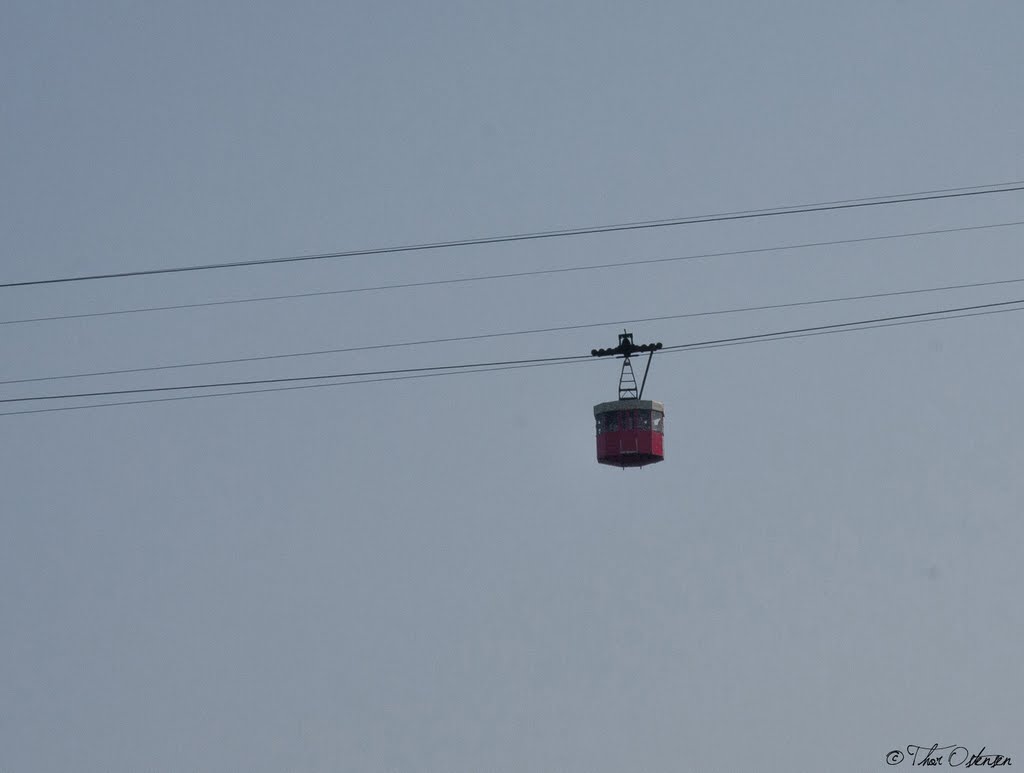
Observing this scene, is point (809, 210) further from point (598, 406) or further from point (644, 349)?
point (598, 406)

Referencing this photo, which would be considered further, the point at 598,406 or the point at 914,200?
the point at 598,406

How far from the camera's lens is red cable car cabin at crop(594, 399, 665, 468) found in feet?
141

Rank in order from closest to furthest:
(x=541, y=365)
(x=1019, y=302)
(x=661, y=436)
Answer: (x=1019, y=302), (x=541, y=365), (x=661, y=436)

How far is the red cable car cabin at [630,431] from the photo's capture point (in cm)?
4309

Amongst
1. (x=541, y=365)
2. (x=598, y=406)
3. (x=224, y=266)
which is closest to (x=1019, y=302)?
(x=541, y=365)

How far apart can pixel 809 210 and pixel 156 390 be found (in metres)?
14.2

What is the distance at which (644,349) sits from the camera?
34781 millimetres

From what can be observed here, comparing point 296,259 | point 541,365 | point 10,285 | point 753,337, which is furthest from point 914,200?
point 10,285

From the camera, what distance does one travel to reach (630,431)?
141 feet

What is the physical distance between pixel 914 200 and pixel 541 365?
855 centimetres

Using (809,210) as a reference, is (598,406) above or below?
below

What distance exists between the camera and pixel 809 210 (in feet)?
123

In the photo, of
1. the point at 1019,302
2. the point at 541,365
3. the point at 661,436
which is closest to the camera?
the point at 1019,302

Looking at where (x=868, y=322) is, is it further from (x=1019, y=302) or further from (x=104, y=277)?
(x=104, y=277)
